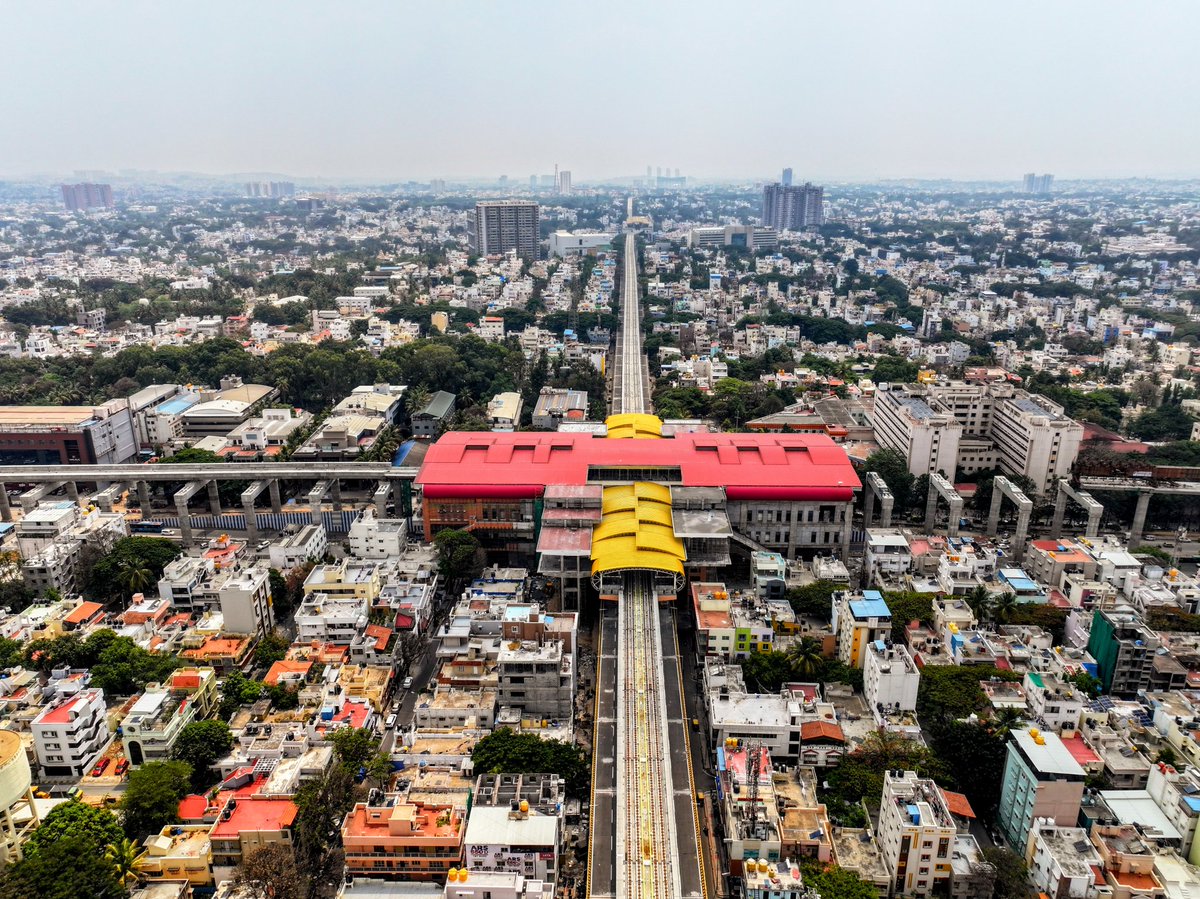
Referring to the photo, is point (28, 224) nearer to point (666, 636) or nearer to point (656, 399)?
→ point (656, 399)

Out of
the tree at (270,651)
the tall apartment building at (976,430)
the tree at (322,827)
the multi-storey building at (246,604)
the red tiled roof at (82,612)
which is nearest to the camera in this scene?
the tree at (322,827)

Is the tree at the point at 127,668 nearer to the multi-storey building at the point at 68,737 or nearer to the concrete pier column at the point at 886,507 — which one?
the multi-storey building at the point at 68,737

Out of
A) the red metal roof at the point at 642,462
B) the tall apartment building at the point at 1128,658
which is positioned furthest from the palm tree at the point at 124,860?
the tall apartment building at the point at 1128,658

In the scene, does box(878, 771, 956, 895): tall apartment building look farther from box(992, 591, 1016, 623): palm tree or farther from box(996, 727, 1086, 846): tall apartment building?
box(992, 591, 1016, 623): palm tree

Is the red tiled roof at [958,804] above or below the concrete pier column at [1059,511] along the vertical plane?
below

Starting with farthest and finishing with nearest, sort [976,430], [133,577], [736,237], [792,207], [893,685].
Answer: [792,207], [736,237], [976,430], [133,577], [893,685]

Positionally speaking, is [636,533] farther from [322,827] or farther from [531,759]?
[322,827]

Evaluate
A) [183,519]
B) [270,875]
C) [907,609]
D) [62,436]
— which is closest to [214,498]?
[183,519]
